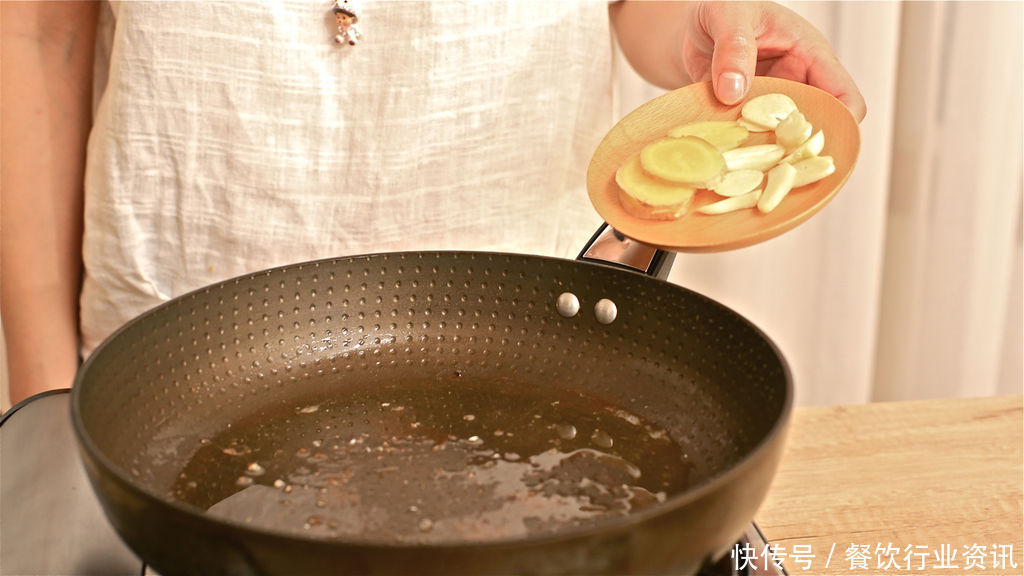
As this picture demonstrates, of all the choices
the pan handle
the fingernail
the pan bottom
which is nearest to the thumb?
the fingernail

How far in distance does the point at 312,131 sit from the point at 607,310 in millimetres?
316

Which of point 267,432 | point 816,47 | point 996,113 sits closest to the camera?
point 267,432

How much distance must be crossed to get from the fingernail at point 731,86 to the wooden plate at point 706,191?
0.02 metres

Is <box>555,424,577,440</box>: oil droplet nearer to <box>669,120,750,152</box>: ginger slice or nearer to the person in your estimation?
<box>669,120,750,152</box>: ginger slice

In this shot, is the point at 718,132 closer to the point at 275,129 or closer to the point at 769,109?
the point at 769,109


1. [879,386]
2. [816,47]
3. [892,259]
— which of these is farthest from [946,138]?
[816,47]

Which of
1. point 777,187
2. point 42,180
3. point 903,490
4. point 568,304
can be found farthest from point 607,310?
point 42,180

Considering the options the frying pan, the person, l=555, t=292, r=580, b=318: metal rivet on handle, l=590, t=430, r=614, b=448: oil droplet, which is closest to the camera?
the frying pan

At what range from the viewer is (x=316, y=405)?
52 cm

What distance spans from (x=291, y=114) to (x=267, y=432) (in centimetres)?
32

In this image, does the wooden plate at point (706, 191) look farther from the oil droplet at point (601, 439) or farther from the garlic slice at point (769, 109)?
the oil droplet at point (601, 439)

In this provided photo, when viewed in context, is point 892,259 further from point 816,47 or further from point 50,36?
point 50,36

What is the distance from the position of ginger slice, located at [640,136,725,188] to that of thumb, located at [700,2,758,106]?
0.19 ft

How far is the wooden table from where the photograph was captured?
1.72 feet
